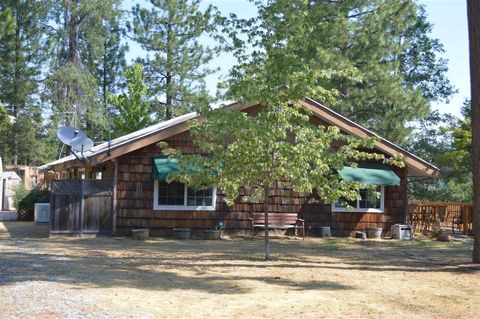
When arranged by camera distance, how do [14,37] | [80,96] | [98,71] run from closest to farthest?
1. [80,96]
2. [14,37]
3. [98,71]

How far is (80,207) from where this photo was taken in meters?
15.0

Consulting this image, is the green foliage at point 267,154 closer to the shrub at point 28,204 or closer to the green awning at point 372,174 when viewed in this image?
the green awning at point 372,174

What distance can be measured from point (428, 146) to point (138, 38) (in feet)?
59.3

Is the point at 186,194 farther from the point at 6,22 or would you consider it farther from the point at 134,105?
the point at 134,105

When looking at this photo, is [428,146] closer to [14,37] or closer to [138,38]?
[138,38]

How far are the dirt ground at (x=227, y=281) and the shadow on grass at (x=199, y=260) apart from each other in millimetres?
19

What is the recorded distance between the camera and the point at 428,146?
1341 inches

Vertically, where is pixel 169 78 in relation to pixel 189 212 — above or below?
above

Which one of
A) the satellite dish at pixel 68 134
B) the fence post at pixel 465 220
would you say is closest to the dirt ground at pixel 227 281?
the satellite dish at pixel 68 134

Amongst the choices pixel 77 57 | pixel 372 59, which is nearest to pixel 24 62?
pixel 77 57

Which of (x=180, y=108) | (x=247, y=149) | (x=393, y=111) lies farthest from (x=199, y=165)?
(x=180, y=108)

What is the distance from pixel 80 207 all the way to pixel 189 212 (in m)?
2.99

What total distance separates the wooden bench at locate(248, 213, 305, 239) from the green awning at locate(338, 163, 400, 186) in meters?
1.88

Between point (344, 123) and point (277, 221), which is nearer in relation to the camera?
point (277, 221)
